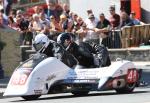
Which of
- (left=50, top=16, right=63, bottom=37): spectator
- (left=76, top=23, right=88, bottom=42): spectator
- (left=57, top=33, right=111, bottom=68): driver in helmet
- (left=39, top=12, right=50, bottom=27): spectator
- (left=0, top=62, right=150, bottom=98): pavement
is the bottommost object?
(left=0, top=62, right=150, bottom=98): pavement

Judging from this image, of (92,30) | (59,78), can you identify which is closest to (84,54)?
(59,78)

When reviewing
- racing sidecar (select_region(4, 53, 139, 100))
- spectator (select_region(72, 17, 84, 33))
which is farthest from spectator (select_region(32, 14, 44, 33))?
racing sidecar (select_region(4, 53, 139, 100))

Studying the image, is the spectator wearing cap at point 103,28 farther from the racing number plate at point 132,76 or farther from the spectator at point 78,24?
the racing number plate at point 132,76

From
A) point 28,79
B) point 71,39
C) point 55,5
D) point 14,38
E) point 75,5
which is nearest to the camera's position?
point 28,79

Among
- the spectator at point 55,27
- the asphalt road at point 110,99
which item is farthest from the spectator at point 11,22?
the asphalt road at point 110,99

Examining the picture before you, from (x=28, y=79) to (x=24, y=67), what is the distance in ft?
1.44

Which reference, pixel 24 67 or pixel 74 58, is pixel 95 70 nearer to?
pixel 74 58

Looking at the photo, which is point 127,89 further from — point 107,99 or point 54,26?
point 54,26

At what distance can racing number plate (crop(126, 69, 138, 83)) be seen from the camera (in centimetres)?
1648

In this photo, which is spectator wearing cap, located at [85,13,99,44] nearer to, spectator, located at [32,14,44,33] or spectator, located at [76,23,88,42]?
spectator, located at [76,23,88,42]

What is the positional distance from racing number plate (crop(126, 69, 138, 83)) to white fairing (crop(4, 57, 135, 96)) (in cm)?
11

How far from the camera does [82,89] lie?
1614 centimetres

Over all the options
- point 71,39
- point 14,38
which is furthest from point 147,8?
point 71,39

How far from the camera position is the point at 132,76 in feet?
54.3
